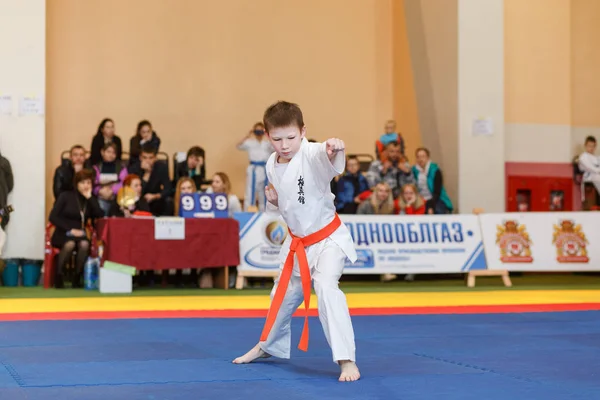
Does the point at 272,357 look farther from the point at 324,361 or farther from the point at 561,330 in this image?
the point at 561,330

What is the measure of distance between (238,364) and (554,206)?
37.1 ft

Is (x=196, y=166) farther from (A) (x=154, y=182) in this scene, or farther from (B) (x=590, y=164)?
(B) (x=590, y=164)

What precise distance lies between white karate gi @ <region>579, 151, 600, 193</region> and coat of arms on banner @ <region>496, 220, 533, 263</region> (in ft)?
12.2

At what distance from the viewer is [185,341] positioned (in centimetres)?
587

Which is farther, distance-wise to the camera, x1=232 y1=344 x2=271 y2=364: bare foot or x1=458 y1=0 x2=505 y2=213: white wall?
x1=458 y1=0 x2=505 y2=213: white wall

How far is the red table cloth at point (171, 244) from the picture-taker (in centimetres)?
1034

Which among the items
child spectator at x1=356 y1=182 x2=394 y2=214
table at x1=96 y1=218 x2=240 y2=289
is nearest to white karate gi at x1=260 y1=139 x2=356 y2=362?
table at x1=96 y1=218 x2=240 y2=289

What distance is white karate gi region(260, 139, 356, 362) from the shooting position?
4.46m

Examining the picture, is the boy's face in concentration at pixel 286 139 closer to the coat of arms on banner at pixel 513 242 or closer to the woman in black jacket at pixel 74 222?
the woman in black jacket at pixel 74 222

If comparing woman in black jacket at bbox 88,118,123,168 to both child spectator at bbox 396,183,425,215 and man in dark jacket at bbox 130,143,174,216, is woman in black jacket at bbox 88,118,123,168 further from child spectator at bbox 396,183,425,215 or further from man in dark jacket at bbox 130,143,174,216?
child spectator at bbox 396,183,425,215

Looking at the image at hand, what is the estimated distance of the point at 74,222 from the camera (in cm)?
1092

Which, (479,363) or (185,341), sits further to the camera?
(185,341)

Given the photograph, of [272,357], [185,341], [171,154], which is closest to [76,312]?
[185,341]

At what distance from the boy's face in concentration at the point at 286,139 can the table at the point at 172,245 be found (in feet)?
20.2
